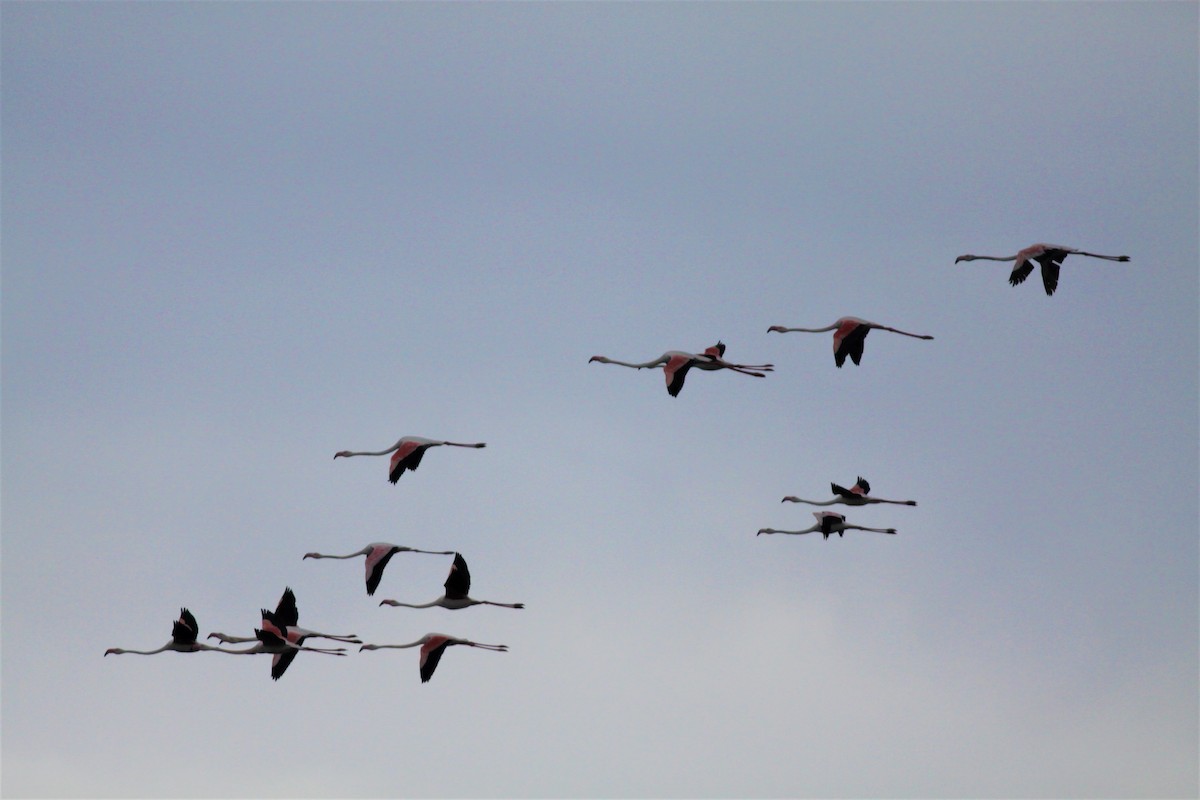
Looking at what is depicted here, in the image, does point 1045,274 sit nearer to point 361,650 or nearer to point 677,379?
point 677,379

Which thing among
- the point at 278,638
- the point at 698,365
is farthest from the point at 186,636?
the point at 698,365

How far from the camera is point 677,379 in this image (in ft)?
135

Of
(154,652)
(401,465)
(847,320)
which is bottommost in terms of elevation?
(154,652)

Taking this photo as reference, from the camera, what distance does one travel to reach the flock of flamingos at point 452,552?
139 feet

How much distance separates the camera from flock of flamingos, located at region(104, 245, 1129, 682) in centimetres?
4228

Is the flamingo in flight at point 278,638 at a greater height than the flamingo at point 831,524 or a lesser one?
lesser

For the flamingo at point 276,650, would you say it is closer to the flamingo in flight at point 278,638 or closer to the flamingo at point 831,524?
the flamingo in flight at point 278,638

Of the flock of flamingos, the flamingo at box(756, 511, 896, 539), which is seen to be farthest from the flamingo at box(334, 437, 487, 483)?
the flamingo at box(756, 511, 896, 539)

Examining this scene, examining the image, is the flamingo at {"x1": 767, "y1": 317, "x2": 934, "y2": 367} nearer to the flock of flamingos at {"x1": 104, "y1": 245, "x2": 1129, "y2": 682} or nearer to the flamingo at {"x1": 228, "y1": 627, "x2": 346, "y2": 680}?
the flock of flamingos at {"x1": 104, "y1": 245, "x2": 1129, "y2": 682}

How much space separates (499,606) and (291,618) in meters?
6.34

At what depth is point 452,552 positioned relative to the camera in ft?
142

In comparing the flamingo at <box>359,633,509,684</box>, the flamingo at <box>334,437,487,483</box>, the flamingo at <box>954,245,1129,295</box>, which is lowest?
the flamingo at <box>359,633,509,684</box>

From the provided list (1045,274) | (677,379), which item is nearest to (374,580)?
(677,379)

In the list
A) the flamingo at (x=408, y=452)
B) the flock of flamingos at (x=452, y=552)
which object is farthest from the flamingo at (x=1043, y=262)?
the flamingo at (x=408, y=452)
